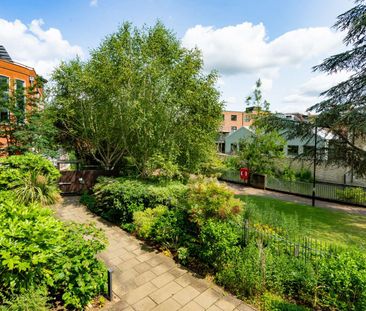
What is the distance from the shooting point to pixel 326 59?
10.9 meters

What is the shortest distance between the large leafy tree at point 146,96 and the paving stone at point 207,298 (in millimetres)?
5638

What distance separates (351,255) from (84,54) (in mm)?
12090

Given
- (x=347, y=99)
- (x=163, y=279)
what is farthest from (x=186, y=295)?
(x=347, y=99)

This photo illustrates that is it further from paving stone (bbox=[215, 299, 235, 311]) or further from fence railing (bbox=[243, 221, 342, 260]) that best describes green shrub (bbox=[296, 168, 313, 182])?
paving stone (bbox=[215, 299, 235, 311])

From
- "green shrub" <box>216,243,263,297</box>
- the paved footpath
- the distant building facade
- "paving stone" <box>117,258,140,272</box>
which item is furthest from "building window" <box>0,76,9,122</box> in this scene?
"green shrub" <box>216,243,263,297</box>

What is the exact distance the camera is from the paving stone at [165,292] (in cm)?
366

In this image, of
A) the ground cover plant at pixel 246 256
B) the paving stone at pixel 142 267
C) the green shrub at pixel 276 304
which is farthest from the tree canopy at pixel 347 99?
the paving stone at pixel 142 267

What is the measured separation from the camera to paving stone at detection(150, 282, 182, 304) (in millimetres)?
3656

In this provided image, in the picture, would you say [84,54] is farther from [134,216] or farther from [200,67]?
[134,216]

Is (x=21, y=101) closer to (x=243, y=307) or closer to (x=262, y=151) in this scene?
(x=243, y=307)

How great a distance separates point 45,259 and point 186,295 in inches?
95.9

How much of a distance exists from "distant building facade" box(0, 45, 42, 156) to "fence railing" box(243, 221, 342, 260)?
11372 mm

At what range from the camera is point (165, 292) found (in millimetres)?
3816

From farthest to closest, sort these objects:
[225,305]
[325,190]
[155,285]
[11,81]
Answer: [325,190], [11,81], [155,285], [225,305]
